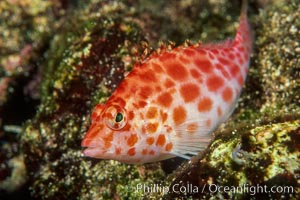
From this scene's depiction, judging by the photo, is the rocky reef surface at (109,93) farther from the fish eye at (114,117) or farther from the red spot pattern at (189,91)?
the fish eye at (114,117)

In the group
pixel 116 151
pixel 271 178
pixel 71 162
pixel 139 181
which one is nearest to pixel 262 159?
pixel 271 178

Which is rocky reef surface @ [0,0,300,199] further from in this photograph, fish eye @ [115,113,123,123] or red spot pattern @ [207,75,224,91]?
fish eye @ [115,113,123,123]

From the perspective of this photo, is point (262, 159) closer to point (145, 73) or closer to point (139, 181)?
point (145, 73)

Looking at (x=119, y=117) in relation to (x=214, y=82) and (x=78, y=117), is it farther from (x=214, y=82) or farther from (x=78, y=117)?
(x=78, y=117)

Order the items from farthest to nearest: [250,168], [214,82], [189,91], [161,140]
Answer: [214,82] < [189,91] < [161,140] < [250,168]

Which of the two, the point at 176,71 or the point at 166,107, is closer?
the point at 166,107

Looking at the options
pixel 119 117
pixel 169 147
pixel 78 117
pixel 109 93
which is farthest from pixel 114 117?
pixel 78 117

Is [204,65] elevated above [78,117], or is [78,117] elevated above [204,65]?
[204,65]

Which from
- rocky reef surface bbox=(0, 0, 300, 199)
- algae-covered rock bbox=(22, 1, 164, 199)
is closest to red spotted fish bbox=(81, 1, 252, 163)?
rocky reef surface bbox=(0, 0, 300, 199)
